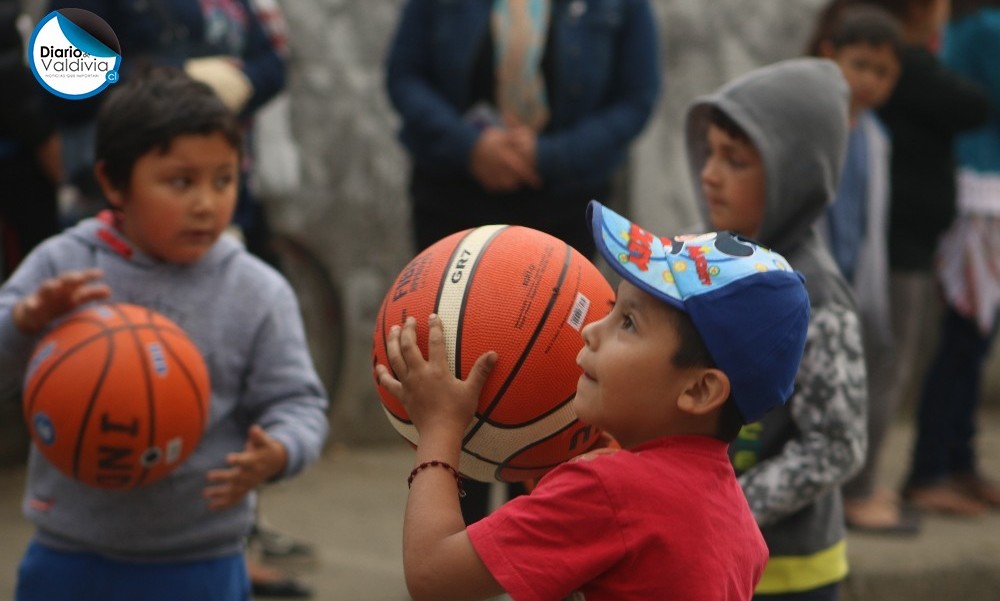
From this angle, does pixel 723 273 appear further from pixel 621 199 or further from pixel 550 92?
pixel 621 199

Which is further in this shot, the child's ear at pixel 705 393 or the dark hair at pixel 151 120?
the dark hair at pixel 151 120

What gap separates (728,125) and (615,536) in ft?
5.75

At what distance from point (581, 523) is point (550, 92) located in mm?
3075

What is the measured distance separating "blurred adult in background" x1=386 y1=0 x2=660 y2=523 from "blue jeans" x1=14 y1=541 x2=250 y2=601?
2.01m

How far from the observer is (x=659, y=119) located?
7773mm

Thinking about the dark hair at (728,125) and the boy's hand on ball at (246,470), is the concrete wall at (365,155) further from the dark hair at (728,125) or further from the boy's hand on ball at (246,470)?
the boy's hand on ball at (246,470)

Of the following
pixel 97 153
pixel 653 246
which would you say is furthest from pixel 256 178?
pixel 653 246

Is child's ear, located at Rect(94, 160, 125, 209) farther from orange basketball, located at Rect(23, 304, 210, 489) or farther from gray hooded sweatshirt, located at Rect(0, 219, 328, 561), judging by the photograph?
orange basketball, located at Rect(23, 304, 210, 489)

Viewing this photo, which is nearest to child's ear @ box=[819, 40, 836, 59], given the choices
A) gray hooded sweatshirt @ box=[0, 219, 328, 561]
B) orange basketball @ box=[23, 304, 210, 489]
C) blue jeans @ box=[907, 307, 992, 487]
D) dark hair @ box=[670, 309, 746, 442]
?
blue jeans @ box=[907, 307, 992, 487]

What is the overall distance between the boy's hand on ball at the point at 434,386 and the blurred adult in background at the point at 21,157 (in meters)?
3.11

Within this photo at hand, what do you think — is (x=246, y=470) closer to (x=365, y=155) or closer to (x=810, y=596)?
(x=810, y=596)

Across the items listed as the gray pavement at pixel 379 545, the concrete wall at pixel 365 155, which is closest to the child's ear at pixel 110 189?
the gray pavement at pixel 379 545

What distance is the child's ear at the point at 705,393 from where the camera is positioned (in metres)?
2.67

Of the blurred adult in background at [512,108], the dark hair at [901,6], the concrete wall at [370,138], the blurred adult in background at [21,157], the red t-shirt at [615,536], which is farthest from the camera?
the concrete wall at [370,138]
